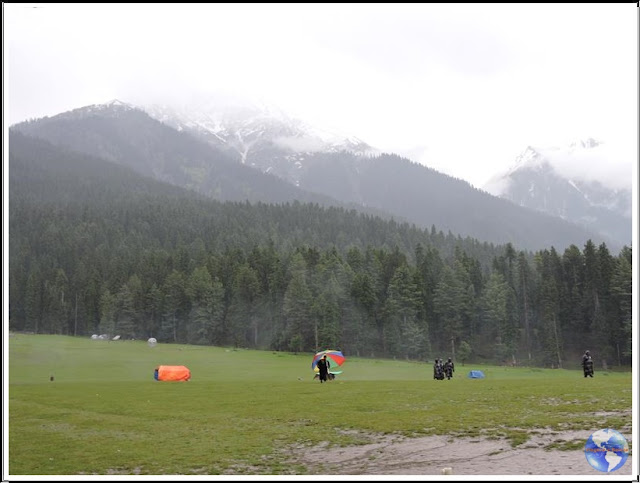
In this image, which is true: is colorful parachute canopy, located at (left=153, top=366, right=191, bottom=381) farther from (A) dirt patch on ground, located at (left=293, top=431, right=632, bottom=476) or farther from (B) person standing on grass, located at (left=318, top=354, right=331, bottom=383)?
(A) dirt patch on ground, located at (left=293, top=431, right=632, bottom=476)

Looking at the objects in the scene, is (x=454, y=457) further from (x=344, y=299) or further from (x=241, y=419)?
(x=344, y=299)

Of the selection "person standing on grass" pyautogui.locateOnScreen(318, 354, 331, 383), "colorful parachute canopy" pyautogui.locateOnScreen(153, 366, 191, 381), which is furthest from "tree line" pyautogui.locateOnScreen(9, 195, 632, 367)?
"person standing on grass" pyautogui.locateOnScreen(318, 354, 331, 383)

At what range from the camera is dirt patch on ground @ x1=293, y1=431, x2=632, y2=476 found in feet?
37.1

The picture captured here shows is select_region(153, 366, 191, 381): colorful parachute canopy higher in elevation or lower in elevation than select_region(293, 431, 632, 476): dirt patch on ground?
lower

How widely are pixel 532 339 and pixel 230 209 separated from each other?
384ft

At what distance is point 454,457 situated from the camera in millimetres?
12578

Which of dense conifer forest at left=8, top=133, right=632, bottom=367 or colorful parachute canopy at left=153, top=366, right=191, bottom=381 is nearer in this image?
colorful parachute canopy at left=153, top=366, right=191, bottom=381

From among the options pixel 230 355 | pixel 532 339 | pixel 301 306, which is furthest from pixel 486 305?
pixel 230 355

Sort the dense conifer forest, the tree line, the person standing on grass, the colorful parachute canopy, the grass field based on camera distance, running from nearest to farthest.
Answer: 1. the grass field
2. the person standing on grass
3. the colorful parachute canopy
4. the dense conifer forest
5. the tree line

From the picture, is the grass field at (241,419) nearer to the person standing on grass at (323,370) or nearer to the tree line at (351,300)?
the person standing on grass at (323,370)

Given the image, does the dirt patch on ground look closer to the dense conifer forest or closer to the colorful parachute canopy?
the colorful parachute canopy

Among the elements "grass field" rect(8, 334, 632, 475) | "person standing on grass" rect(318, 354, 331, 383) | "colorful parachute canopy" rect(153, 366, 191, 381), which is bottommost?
"colorful parachute canopy" rect(153, 366, 191, 381)

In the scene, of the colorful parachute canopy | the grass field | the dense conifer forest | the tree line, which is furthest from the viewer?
the tree line

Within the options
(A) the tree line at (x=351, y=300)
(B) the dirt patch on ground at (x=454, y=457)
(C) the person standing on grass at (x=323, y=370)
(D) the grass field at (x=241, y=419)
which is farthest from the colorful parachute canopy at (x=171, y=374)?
(B) the dirt patch on ground at (x=454, y=457)
